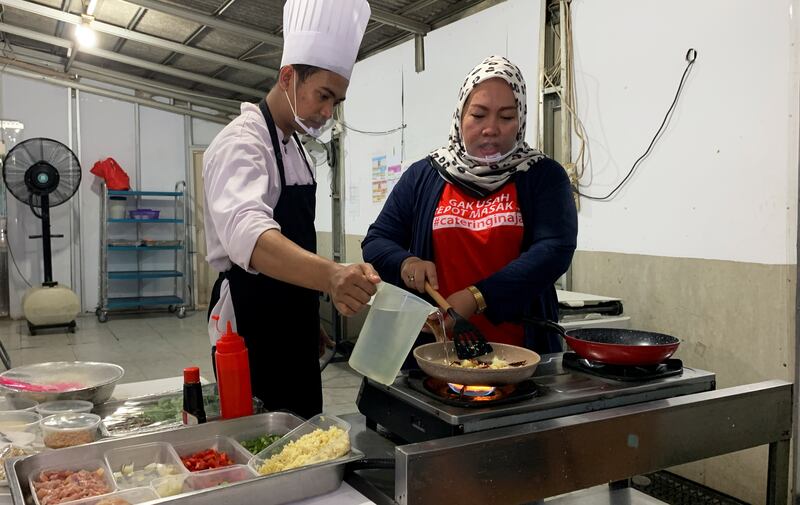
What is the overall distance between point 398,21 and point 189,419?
4.11 meters

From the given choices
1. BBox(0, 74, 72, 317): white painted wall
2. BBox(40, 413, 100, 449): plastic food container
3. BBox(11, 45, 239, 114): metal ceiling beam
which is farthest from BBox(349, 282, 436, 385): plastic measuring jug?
BBox(0, 74, 72, 317): white painted wall

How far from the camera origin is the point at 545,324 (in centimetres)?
150

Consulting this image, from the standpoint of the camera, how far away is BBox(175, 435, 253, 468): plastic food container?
1.15m

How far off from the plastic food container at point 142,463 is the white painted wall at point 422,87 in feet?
10.2

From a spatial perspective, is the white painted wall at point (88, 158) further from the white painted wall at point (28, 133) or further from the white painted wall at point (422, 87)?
the white painted wall at point (422, 87)

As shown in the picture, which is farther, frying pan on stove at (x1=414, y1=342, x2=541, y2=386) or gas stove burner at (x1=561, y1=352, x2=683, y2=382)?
gas stove burner at (x1=561, y1=352, x2=683, y2=382)

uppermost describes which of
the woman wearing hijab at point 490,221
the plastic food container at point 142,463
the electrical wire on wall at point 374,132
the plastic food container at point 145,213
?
the electrical wire on wall at point 374,132

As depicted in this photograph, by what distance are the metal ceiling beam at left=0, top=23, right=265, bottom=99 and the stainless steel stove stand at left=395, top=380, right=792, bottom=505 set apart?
6794mm

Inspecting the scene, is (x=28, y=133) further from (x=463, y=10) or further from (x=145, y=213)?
(x=463, y=10)

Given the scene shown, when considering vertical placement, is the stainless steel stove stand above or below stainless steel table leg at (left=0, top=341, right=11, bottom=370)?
above

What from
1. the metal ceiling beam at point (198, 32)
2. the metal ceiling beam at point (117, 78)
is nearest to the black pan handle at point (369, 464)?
the metal ceiling beam at point (198, 32)

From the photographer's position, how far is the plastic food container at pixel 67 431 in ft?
3.82

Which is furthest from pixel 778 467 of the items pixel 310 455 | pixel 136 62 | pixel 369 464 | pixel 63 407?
pixel 136 62

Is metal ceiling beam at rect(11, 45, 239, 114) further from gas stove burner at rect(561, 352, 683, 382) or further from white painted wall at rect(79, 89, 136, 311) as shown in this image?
gas stove burner at rect(561, 352, 683, 382)
